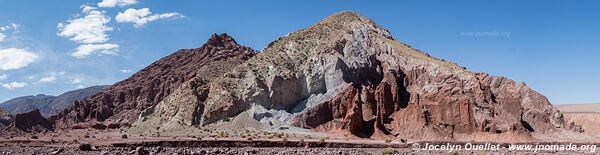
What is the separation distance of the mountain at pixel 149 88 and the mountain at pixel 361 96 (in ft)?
70.5

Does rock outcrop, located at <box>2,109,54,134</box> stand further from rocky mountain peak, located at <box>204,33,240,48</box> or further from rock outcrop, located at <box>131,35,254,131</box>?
rocky mountain peak, located at <box>204,33,240,48</box>

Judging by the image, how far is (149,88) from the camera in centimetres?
11038

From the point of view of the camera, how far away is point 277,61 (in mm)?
75812

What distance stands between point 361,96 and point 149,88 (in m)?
54.1

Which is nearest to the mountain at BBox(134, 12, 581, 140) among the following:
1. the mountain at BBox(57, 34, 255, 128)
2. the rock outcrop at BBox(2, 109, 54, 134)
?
the mountain at BBox(57, 34, 255, 128)

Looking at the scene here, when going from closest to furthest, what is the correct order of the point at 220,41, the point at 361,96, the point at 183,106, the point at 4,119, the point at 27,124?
the point at 361,96
the point at 183,106
the point at 27,124
the point at 4,119
the point at 220,41

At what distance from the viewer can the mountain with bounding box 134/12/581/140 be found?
64250 mm

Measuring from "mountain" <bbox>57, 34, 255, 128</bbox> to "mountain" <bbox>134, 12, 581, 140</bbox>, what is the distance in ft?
70.5

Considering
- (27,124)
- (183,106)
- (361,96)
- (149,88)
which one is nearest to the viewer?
(361,96)

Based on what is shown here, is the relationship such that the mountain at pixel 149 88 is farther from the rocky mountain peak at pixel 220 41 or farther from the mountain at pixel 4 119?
the mountain at pixel 4 119

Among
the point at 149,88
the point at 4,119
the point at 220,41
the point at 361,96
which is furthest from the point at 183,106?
the point at 4,119

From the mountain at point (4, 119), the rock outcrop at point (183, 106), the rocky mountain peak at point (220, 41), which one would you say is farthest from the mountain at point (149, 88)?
the rock outcrop at point (183, 106)

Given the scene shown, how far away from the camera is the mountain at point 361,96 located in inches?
2530

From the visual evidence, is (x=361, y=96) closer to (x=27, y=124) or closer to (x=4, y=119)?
(x=27, y=124)
